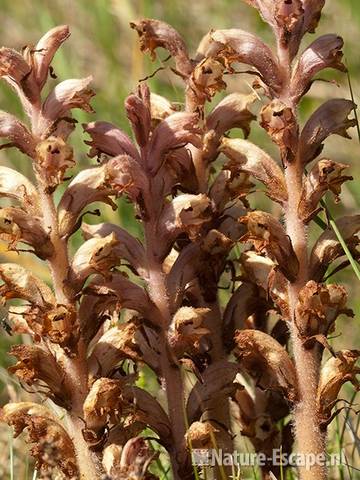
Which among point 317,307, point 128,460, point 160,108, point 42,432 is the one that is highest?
point 160,108

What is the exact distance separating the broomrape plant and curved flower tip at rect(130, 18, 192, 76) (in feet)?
0.42

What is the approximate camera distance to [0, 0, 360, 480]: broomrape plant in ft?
8.57

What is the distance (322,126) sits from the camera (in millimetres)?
2738

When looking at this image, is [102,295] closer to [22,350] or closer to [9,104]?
[22,350]

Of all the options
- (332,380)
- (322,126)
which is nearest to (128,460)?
(332,380)

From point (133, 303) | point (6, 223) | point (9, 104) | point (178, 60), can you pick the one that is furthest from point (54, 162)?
point (9, 104)

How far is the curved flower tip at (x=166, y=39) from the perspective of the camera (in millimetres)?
2939

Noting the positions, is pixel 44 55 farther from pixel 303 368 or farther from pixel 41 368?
pixel 303 368

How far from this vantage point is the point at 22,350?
2600 millimetres

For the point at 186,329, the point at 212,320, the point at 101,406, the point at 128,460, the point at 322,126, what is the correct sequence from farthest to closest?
the point at 212,320
the point at 322,126
the point at 186,329
the point at 101,406
the point at 128,460

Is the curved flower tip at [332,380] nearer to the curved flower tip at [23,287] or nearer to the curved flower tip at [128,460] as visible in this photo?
the curved flower tip at [128,460]

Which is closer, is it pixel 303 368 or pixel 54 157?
pixel 54 157

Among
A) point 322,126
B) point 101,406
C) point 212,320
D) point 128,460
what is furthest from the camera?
point 212,320

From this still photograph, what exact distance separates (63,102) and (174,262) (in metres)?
0.46
